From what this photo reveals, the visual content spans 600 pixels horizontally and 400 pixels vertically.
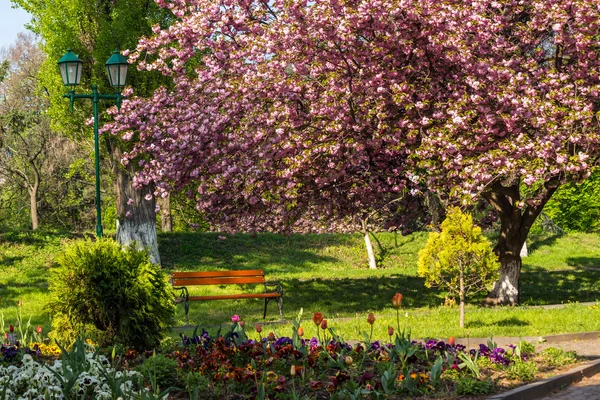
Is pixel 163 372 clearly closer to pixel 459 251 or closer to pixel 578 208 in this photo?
pixel 459 251

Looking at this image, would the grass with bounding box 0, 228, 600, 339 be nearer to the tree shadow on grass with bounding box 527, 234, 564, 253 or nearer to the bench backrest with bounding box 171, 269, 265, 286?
the tree shadow on grass with bounding box 527, 234, 564, 253

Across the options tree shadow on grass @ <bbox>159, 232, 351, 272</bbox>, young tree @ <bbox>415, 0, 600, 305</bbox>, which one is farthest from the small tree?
tree shadow on grass @ <bbox>159, 232, 351, 272</bbox>

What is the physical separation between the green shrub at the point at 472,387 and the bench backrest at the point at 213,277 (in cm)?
869

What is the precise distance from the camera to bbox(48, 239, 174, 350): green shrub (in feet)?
31.2

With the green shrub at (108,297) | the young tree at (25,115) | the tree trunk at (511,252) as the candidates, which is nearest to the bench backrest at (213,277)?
the tree trunk at (511,252)

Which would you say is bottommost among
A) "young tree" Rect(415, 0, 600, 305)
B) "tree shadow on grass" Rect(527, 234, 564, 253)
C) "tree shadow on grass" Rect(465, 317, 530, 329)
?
"tree shadow on grass" Rect(465, 317, 530, 329)

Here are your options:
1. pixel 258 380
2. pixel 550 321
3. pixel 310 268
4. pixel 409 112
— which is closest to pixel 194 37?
pixel 409 112

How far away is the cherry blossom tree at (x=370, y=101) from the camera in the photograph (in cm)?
1364

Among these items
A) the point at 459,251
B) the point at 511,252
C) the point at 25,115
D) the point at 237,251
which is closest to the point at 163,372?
the point at 459,251

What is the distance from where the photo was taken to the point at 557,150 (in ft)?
43.5

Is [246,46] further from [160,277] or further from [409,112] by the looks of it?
[160,277]

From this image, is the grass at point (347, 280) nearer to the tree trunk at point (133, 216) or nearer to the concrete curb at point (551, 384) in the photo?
the tree trunk at point (133, 216)

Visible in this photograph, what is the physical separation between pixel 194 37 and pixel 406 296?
26.9ft

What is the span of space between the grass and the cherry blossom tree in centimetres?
223
